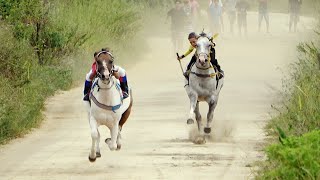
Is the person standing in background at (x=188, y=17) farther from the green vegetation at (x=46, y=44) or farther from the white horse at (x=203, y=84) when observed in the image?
the white horse at (x=203, y=84)

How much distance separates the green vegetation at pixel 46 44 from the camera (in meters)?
20.2

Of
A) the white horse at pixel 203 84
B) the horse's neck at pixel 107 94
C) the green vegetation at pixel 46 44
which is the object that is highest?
the horse's neck at pixel 107 94

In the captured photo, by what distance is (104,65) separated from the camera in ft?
44.9

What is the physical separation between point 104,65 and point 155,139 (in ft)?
14.5

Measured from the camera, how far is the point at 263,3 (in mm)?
47844

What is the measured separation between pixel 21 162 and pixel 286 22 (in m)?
38.9

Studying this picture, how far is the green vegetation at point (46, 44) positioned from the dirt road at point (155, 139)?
1.59 feet

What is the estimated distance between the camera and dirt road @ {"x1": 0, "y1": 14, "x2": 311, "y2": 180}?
14234 millimetres

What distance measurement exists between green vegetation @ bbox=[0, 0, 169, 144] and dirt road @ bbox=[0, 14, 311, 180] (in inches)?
19.0

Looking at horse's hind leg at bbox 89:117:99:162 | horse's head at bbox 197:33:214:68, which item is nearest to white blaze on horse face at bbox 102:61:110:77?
horse's hind leg at bbox 89:117:99:162

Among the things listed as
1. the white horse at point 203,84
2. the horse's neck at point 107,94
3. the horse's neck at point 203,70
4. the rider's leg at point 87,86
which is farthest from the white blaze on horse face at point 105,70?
the horse's neck at point 203,70

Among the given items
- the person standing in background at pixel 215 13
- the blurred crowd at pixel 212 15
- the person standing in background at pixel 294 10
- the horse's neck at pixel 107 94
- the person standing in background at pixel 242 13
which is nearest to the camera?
the horse's neck at pixel 107 94

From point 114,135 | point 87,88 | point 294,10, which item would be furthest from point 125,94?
point 294,10

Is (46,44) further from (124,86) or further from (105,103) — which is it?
(105,103)
